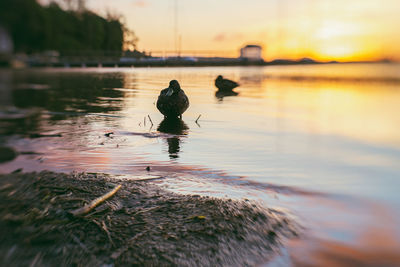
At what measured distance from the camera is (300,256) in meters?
3.30

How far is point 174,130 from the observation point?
380 inches

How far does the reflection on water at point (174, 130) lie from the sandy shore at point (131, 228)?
2.79 meters

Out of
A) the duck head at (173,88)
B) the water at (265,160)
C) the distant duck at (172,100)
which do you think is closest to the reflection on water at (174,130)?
the water at (265,160)

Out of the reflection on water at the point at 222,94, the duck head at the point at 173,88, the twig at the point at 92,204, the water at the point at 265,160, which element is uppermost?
the duck head at the point at 173,88

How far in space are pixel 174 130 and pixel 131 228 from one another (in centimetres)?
638

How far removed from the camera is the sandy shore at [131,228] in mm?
2943

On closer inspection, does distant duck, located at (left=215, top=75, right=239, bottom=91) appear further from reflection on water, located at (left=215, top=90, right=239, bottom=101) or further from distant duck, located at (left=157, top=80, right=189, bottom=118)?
distant duck, located at (left=157, top=80, right=189, bottom=118)

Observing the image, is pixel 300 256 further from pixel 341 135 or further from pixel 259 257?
pixel 341 135

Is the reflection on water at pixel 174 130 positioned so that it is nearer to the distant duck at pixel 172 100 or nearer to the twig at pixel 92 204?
the distant duck at pixel 172 100

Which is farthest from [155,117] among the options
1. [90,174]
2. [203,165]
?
[90,174]

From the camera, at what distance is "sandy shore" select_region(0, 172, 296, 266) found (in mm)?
2943

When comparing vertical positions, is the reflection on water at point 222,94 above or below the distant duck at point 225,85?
below

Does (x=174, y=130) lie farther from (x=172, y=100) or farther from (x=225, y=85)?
(x=225, y=85)

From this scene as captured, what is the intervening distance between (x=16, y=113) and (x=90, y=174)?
8.27 metres
